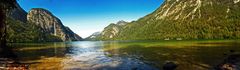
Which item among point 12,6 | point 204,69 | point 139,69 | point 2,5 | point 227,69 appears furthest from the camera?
point 12,6

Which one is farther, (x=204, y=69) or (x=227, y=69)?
(x=204, y=69)

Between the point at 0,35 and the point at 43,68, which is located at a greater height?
the point at 0,35

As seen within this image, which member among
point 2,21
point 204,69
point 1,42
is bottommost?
point 204,69

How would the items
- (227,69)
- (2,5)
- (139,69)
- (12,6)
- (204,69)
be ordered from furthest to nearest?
(12,6), (2,5), (139,69), (204,69), (227,69)

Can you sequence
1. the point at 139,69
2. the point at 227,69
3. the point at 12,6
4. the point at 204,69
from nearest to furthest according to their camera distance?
1. the point at 227,69
2. the point at 204,69
3. the point at 139,69
4. the point at 12,6

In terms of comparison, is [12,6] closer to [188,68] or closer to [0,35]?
[0,35]

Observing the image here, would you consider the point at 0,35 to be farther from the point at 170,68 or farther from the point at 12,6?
the point at 170,68

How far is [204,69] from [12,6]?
3983 cm

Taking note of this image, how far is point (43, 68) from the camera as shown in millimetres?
38562

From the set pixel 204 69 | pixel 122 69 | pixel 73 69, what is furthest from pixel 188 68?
pixel 73 69

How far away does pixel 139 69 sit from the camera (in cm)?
3712

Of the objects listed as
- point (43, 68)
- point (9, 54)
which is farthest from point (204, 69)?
point (9, 54)

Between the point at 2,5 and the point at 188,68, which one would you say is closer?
the point at 188,68

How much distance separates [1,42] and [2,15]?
206 inches
